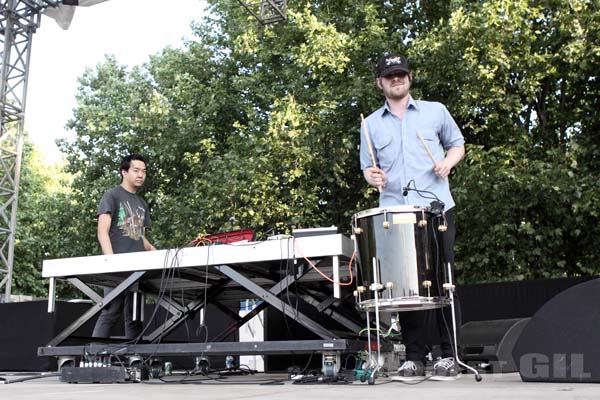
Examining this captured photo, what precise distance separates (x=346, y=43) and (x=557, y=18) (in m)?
2.95

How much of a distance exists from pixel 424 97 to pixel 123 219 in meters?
6.65

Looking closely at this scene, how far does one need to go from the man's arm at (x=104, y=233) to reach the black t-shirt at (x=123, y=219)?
0.04 metres

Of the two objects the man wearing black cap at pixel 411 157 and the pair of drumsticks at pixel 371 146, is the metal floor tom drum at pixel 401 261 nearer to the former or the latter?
the man wearing black cap at pixel 411 157

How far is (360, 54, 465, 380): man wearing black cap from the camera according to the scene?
318 cm

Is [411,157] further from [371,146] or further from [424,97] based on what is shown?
[424,97]

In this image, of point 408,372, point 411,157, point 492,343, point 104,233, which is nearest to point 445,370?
point 408,372

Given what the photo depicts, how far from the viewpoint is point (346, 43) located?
9.84 meters

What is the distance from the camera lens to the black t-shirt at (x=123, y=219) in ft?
14.3

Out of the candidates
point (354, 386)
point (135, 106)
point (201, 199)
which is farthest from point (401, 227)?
point (135, 106)

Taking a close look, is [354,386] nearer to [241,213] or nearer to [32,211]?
[241,213]

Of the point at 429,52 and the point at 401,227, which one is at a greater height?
the point at 429,52

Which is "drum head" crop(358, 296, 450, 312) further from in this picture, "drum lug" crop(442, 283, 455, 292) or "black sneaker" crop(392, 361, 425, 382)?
"black sneaker" crop(392, 361, 425, 382)

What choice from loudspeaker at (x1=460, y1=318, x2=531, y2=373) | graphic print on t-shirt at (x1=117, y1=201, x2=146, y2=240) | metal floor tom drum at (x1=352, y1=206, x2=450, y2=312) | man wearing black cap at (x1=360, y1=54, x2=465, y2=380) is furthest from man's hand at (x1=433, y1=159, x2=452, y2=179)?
graphic print on t-shirt at (x1=117, y1=201, x2=146, y2=240)

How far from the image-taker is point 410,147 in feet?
10.9
